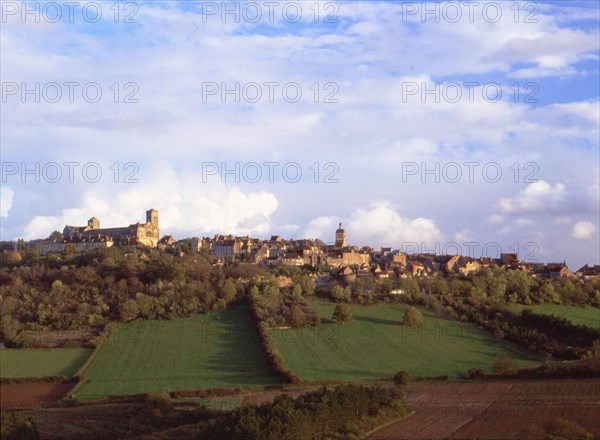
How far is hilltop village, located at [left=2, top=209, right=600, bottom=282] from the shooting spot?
8212 centimetres

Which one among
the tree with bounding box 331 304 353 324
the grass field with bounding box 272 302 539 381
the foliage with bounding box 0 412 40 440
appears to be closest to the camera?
the foliage with bounding box 0 412 40 440

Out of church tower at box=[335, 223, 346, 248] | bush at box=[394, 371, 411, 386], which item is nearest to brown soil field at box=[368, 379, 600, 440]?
bush at box=[394, 371, 411, 386]

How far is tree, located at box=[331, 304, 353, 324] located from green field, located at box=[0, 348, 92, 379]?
52.7 ft

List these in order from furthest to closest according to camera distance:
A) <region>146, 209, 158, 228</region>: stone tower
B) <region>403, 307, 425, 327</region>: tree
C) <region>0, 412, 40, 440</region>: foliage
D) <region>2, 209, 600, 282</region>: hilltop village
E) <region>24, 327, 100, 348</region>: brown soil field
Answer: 1. <region>146, 209, 158, 228</region>: stone tower
2. <region>2, 209, 600, 282</region>: hilltop village
3. <region>403, 307, 425, 327</region>: tree
4. <region>24, 327, 100, 348</region>: brown soil field
5. <region>0, 412, 40, 440</region>: foliage

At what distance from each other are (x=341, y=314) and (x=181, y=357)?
40.4ft

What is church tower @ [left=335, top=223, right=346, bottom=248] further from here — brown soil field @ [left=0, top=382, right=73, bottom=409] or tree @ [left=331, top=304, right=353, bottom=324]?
brown soil field @ [left=0, top=382, right=73, bottom=409]

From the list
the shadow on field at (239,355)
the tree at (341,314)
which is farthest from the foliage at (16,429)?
the tree at (341,314)

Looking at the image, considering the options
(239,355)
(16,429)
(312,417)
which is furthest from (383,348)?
(16,429)

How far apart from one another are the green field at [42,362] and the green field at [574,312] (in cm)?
3124

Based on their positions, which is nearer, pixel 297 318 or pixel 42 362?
pixel 42 362

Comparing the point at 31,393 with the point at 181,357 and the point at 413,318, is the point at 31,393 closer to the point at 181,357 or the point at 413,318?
the point at 181,357

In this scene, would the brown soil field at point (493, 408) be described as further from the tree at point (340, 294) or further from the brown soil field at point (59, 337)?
the brown soil field at point (59, 337)

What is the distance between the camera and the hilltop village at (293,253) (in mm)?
82125

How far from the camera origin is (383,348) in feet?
158
